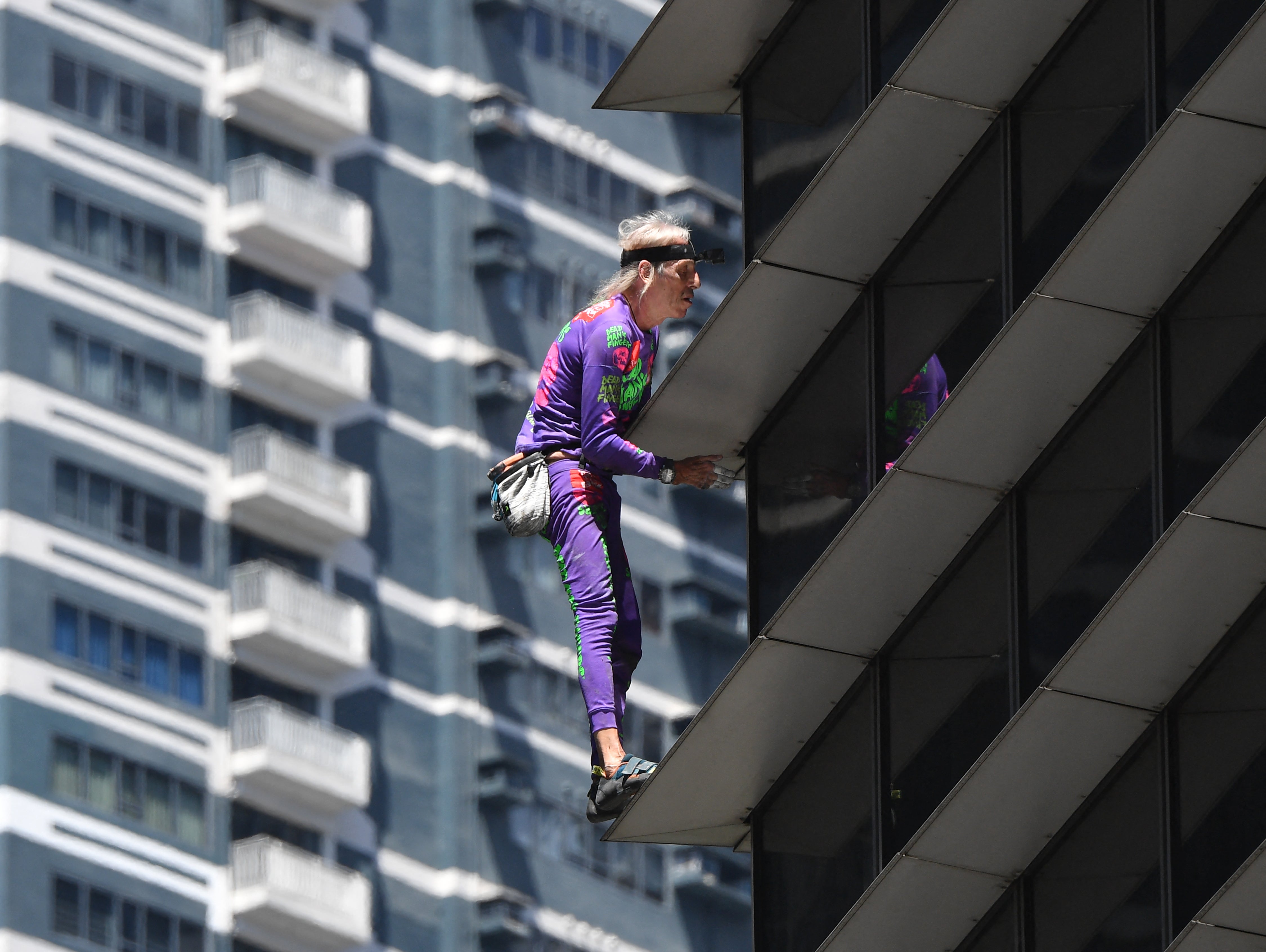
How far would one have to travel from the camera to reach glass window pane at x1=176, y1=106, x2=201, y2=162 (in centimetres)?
7838

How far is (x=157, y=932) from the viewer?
237 feet

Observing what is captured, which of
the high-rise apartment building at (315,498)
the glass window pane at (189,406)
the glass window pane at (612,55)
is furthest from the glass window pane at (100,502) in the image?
the glass window pane at (612,55)

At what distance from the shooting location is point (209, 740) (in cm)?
7506

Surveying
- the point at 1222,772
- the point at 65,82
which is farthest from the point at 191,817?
the point at 1222,772

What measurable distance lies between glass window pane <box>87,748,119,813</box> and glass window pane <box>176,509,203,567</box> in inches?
211

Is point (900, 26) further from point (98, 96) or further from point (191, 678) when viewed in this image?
point (98, 96)

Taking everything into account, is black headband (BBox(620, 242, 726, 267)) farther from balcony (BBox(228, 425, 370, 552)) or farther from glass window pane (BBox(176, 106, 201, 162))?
glass window pane (BBox(176, 106, 201, 162))

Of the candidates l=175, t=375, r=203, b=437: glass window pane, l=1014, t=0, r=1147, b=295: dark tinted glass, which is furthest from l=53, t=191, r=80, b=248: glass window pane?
l=1014, t=0, r=1147, b=295: dark tinted glass

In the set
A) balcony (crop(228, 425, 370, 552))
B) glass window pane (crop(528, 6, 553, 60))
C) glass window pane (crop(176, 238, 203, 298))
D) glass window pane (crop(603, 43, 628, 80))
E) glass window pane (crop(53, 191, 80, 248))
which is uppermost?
glass window pane (crop(603, 43, 628, 80))

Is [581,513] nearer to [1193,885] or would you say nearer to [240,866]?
[1193,885]

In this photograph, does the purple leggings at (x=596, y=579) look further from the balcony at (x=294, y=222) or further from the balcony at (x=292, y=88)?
the balcony at (x=292, y=88)

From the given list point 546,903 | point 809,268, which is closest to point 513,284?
point 546,903

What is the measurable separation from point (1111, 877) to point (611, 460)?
13.0ft

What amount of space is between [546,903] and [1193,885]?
6240 centimetres
